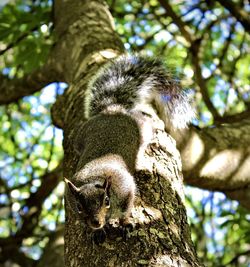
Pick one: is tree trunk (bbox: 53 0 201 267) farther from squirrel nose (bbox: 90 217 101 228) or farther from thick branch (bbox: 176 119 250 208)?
thick branch (bbox: 176 119 250 208)

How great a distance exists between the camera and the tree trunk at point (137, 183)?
1348 mm

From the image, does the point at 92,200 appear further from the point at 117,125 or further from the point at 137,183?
the point at 117,125

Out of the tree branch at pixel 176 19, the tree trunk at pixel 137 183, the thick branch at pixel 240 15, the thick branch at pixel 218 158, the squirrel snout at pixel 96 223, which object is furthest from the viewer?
the tree branch at pixel 176 19

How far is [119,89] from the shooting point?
2461mm

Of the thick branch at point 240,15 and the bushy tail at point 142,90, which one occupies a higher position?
the thick branch at point 240,15

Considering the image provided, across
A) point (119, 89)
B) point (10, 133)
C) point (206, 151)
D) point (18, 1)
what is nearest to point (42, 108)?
point (10, 133)

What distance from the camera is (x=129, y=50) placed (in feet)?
11.1

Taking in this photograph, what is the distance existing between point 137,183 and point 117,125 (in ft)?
1.70

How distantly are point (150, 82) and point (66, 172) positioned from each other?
711mm

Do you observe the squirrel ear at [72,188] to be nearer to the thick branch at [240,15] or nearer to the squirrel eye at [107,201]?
the squirrel eye at [107,201]

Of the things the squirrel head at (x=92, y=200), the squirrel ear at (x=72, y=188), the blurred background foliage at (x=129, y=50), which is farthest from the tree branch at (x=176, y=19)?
the squirrel ear at (x=72, y=188)

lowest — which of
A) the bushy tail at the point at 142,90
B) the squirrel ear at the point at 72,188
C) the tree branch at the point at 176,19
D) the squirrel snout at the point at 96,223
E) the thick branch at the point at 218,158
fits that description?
the squirrel snout at the point at 96,223

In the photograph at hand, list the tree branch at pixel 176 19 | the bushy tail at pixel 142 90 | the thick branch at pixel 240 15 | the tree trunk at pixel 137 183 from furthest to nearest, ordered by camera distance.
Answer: the tree branch at pixel 176 19 → the thick branch at pixel 240 15 → the bushy tail at pixel 142 90 → the tree trunk at pixel 137 183

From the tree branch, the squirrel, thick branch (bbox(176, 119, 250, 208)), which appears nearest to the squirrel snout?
the squirrel
